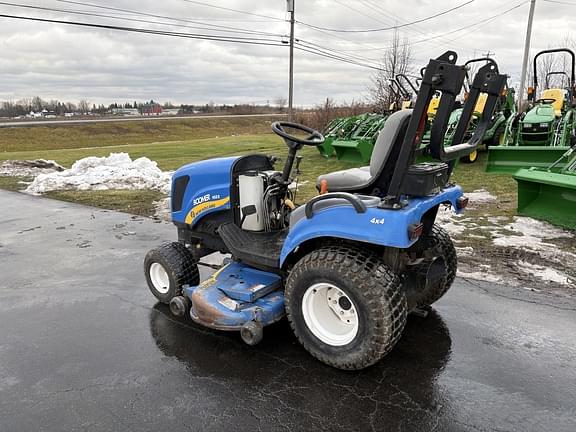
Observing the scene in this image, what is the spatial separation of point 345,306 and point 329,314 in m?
0.15

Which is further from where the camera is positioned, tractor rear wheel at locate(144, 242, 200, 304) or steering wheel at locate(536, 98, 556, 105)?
steering wheel at locate(536, 98, 556, 105)

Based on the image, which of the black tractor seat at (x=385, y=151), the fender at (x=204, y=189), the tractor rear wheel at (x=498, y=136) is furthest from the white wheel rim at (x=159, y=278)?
the tractor rear wheel at (x=498, y=136)

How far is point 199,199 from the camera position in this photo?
386 cm

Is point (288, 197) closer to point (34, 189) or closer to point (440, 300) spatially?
point (440, 300)

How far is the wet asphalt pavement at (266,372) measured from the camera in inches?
101

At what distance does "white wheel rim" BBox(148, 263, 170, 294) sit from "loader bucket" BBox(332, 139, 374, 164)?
801cm

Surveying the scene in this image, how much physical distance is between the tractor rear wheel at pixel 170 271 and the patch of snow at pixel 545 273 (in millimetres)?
3249

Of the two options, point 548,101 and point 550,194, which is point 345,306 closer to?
point 550,194

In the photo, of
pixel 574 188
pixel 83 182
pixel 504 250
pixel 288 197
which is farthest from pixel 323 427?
pixel 83 182

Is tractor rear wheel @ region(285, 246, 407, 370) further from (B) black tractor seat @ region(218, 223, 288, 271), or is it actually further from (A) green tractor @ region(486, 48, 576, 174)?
(A) green tractor @ region(486, 48, 576, 174)

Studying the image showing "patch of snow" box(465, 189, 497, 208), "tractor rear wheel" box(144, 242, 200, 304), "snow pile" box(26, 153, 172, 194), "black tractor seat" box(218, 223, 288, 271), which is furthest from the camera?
"snow pile" box(26, 153, 172, 194)

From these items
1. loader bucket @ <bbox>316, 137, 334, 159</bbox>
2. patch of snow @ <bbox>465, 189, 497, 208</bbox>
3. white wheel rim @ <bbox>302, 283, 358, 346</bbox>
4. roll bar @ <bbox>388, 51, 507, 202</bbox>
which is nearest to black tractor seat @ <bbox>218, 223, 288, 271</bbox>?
white wheel rim @ <bbox>302, 283, 358, 346</bbox>

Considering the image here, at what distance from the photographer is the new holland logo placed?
372 cm

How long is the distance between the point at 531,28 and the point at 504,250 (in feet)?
59.3
